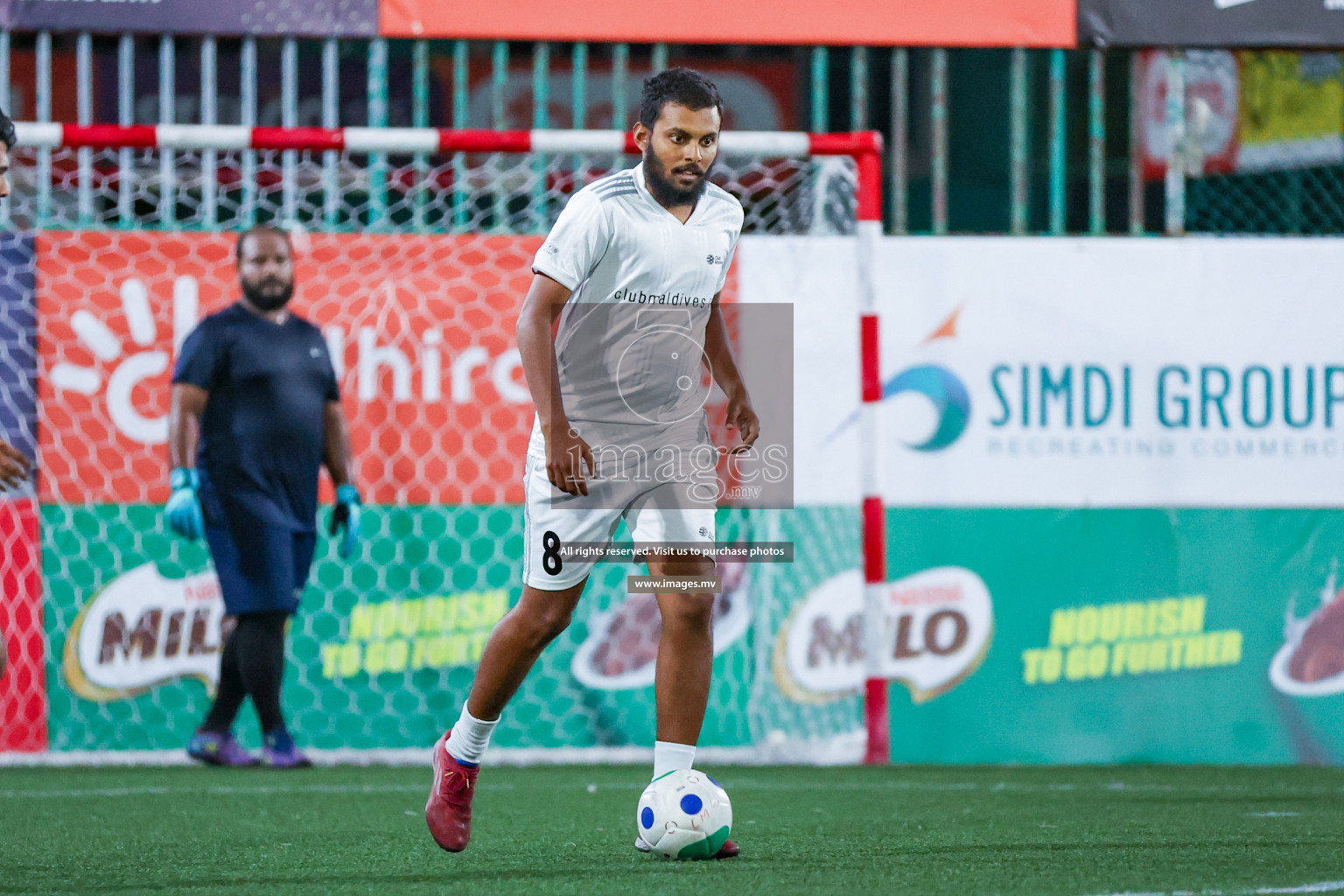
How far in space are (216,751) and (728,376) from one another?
2.78 meters

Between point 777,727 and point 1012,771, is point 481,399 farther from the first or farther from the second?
point 1012,771

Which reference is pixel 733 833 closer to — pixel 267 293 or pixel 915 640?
pixel 915 640

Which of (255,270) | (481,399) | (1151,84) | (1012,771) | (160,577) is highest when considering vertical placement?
(1151,84)

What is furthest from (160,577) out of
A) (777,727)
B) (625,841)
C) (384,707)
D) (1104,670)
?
(1104,670)

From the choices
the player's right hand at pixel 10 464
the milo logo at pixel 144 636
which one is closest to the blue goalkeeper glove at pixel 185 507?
the milo logo at pixel 144 636

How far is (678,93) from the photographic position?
3398mm

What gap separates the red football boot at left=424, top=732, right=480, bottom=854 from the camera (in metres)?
3.41

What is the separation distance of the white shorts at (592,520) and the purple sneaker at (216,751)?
2.59m

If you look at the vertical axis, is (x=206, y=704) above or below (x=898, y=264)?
below

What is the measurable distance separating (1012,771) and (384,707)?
2226mm

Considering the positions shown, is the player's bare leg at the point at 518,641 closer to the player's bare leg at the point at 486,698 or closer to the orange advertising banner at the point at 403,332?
the player's bare leg at the point at 486,698

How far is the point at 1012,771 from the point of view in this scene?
18.3ft

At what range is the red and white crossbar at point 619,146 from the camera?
5621mm

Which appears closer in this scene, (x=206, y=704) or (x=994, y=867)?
(x=994, y=867)
